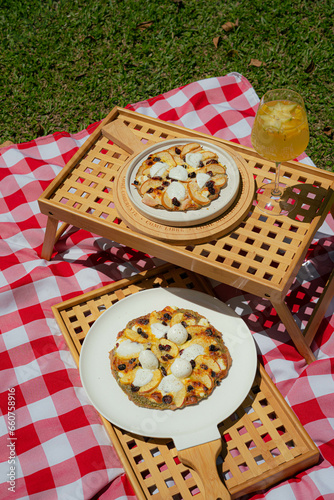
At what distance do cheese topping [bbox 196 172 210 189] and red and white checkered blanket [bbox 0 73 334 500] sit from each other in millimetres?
702

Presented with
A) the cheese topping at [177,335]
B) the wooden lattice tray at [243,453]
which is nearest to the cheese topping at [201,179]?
the cheese topping at [177,335]

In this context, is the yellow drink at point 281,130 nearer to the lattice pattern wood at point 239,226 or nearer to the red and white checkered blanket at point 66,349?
the lattice pattern wood at point 239,226

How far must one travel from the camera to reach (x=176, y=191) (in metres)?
2.22

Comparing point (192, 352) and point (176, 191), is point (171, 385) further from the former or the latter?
point (176, 191)

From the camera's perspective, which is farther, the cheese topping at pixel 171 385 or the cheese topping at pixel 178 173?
the cheese topping at pixel 178 173

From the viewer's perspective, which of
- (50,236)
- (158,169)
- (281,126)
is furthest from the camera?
(50,236)

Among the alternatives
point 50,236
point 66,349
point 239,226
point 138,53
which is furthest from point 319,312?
point 138,53

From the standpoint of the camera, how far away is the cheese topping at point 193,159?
7.78 ft

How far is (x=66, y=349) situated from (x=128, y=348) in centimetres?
47

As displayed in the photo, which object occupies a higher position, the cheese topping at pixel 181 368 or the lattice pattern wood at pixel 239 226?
the lattice pattern wood at pixel 239 226

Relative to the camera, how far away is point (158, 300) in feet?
8.04

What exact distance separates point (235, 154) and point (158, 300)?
832 mm

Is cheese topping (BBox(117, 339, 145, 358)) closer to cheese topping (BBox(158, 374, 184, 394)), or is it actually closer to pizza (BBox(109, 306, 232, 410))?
pizza (BBox(109, 306, 232, 410))

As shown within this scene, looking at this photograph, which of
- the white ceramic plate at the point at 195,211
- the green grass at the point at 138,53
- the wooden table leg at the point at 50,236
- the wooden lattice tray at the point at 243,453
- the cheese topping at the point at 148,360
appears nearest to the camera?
the wooden lattice tray at the point at 243,453
